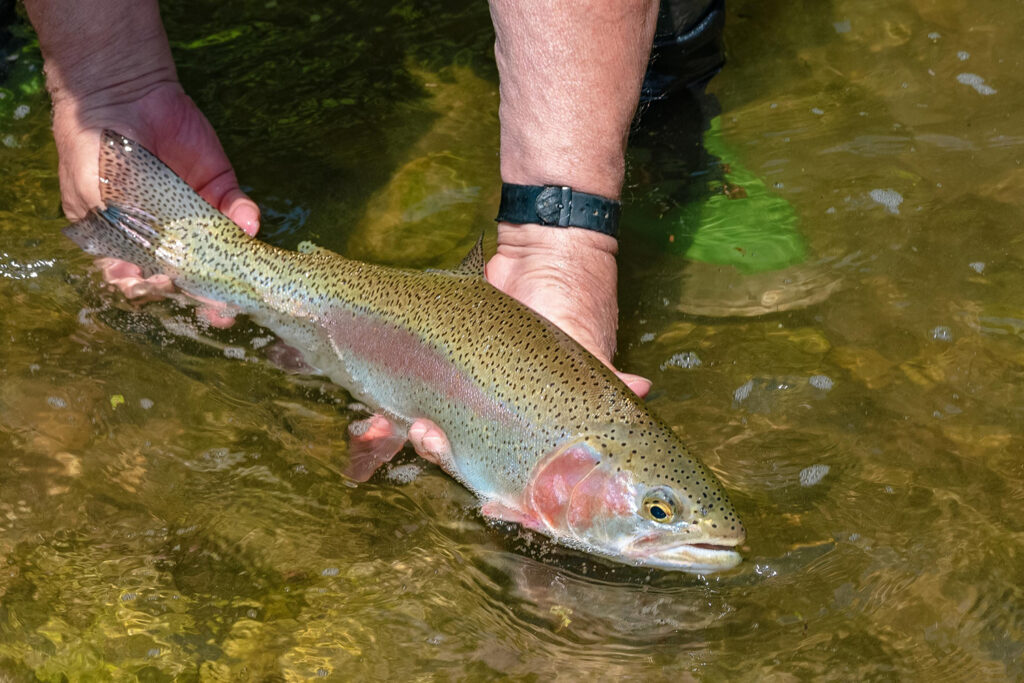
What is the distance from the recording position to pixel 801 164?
14.6 feet

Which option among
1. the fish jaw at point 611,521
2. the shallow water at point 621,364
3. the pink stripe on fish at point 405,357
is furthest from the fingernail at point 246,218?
the fish jaw at point 611,521

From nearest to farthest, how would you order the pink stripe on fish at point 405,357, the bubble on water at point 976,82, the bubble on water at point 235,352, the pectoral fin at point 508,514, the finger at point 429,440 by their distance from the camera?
the pectoral fin at point 508,514
the pink stripe on fish at point 405,357
the finger at point 429,440
the bubble on water at point 235,352
the bubble on water at point 976,82

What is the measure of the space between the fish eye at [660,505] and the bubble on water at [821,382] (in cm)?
115

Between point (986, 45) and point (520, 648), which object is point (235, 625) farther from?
point (986, 45)

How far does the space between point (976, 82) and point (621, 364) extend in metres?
2.53

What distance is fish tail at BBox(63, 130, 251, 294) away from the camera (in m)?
3.53

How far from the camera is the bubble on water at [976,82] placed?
15.3ft

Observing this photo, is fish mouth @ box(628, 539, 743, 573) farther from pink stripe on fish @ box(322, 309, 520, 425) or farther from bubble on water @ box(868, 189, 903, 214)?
bubble on water @ box(868, 189, 903, 214)

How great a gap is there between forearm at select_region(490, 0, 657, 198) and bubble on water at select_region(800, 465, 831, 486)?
1091 mm

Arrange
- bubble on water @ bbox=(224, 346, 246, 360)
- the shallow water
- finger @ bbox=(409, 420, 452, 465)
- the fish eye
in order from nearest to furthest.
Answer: the fish eye → the shallow water → finger @ bbox=(409, 420, 452, 465) → bubble on water @ bbox=(224, 346, 246, 360)

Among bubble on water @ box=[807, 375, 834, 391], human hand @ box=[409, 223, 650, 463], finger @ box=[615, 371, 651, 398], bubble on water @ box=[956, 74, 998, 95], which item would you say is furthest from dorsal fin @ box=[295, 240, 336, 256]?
bubble on water @ box=[956, 74, 998, 95]

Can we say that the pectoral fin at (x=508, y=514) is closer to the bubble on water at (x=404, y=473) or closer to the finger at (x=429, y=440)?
the finger at (x=429, y=440)

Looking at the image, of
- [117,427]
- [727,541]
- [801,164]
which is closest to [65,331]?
[117,427]

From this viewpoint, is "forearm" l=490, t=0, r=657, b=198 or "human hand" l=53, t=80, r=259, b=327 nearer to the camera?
"forearm" l=490, t=0, r=657, b=198
